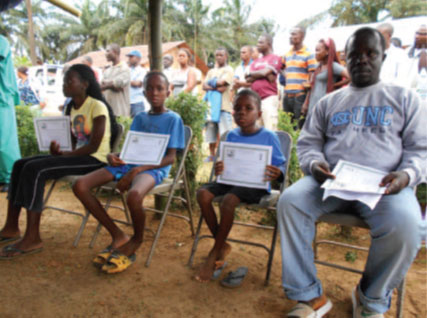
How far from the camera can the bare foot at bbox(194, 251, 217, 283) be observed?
8.87 feet

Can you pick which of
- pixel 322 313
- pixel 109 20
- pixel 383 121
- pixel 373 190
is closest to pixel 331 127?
pixel 383 121

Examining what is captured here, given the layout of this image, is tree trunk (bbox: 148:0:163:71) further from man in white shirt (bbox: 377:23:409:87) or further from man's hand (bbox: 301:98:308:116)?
man in white shirt (bbox: 377:23:409:87)

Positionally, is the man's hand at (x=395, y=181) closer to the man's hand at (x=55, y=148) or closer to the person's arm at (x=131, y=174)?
the person's arm at (x=131, y=174)

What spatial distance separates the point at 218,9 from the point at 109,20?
12134 millimetres

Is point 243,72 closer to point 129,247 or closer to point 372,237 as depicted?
point 129,247

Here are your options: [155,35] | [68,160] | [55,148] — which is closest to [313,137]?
[68,160]

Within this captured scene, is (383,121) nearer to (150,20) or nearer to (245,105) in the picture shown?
(245,105)

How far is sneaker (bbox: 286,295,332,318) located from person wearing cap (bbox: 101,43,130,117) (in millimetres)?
4868

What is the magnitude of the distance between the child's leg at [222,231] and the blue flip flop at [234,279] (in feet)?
0.44

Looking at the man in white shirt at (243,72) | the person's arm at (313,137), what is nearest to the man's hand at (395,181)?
the person's arm at (313,137)

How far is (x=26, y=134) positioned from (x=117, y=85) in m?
1.70

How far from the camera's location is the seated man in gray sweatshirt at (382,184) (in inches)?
78.7

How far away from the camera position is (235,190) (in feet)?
9.00

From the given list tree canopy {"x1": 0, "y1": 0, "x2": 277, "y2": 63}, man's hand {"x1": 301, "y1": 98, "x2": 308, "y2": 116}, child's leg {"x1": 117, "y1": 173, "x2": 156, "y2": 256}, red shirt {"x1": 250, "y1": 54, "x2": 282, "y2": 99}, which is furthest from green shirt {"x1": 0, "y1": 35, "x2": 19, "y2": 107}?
tree canopy {"x1": 0, "y1": 0, "x2": 277, "y2": 63}
